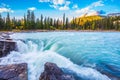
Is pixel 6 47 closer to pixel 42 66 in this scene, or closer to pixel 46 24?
pixel 42 66

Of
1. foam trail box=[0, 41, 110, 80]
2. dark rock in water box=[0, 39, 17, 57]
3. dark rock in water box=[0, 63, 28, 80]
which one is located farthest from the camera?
dark rock in water box=[0, 39, 17, 57]

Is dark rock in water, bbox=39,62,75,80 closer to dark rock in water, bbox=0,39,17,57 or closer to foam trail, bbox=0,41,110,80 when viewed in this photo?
foam trail, bbox=0,41,110,80

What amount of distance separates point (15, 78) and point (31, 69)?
3244 mm

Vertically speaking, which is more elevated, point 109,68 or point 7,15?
point 7,15

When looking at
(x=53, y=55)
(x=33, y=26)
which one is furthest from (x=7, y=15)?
(x=53, y=55)

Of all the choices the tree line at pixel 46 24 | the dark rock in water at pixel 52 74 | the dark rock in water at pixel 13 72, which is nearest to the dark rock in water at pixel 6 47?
the dark rock in water at pixel 13 72

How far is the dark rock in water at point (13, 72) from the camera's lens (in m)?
10.8

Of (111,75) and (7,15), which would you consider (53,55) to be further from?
(7,15)

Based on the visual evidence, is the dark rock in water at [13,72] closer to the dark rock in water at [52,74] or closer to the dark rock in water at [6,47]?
the dark rock in water at [52,74]

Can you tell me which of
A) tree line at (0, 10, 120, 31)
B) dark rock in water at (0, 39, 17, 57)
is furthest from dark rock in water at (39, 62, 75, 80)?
tree line at (0, 10, 120, 31)

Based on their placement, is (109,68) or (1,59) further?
(1,59)

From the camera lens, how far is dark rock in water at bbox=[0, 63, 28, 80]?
10.8 meters

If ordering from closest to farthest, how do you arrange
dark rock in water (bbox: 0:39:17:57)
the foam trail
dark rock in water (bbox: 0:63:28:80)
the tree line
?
dark rock in water (bbox: 0:63:28:80) < the foam trail < dark rock in water (bbox: 0:39:17:57) < the tree line

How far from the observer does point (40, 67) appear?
47.9 feet
